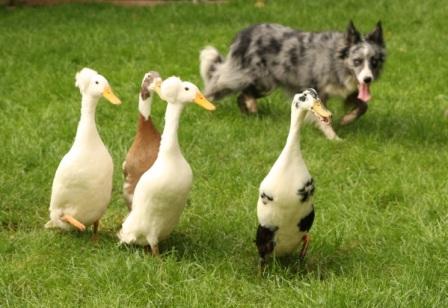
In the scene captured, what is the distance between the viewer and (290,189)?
3725 mm

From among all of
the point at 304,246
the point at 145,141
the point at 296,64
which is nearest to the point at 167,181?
the point at 145,141

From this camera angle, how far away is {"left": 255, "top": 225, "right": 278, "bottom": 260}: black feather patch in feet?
12.6

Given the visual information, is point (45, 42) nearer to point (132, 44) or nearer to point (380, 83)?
point (132, 44)

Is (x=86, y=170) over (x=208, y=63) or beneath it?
beneath

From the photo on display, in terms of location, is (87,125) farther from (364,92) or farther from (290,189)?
(364,92)

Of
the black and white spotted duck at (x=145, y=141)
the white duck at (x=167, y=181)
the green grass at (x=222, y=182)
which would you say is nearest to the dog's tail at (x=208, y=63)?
the green grass at (x=222, y=182)

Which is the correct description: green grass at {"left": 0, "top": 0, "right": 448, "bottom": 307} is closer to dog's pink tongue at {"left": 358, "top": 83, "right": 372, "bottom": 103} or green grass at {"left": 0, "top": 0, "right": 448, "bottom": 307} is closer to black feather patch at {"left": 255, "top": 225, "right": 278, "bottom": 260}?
black feather patch at {"left": 255, "top": 225, "right": 278, "bottom": 260}

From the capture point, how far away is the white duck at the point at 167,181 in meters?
3.85

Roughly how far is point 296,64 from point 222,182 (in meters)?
1.85

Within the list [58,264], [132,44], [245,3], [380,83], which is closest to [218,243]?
[58,264]

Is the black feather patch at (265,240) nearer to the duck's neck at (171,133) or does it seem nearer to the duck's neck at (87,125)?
the duck's neck at (171,133)

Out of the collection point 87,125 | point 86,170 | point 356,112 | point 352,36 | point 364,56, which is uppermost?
point 352,36

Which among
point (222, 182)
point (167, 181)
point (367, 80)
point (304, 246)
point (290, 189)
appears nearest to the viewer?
point (290, 189)

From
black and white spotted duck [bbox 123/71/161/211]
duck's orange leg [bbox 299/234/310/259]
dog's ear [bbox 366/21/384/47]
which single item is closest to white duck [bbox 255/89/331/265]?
duck's orange leg [bbox 299/234/310/259]
